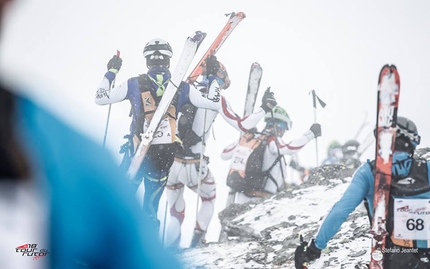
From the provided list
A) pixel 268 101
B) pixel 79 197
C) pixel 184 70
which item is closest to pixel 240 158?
pixel 268 101

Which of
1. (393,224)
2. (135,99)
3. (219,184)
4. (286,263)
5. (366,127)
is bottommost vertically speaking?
(286,263)

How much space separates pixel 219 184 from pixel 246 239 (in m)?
0.32

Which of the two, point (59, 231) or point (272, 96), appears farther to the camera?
point (272, 96)

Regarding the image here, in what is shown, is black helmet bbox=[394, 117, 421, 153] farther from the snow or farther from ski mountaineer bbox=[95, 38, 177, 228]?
ski mountaineer bbox=[95, 38, 177, 228]

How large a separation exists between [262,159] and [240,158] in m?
0.13

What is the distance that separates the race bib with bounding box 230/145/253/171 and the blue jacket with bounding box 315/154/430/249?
0.54 meters

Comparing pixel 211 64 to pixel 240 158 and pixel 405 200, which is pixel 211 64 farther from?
pixel 405 200

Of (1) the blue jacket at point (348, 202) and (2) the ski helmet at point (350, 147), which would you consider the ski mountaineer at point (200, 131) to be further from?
(1) the blue jacket at point (348, 202)

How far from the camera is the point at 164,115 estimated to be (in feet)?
9.09

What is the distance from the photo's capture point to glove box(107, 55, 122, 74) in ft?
9.34

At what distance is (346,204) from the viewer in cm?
253

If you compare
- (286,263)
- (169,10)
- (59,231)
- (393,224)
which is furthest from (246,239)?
(59,231)

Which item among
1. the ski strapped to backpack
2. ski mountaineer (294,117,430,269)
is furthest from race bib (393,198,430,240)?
the ski strapped to backpack

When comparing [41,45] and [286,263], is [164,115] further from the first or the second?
[286,263]
